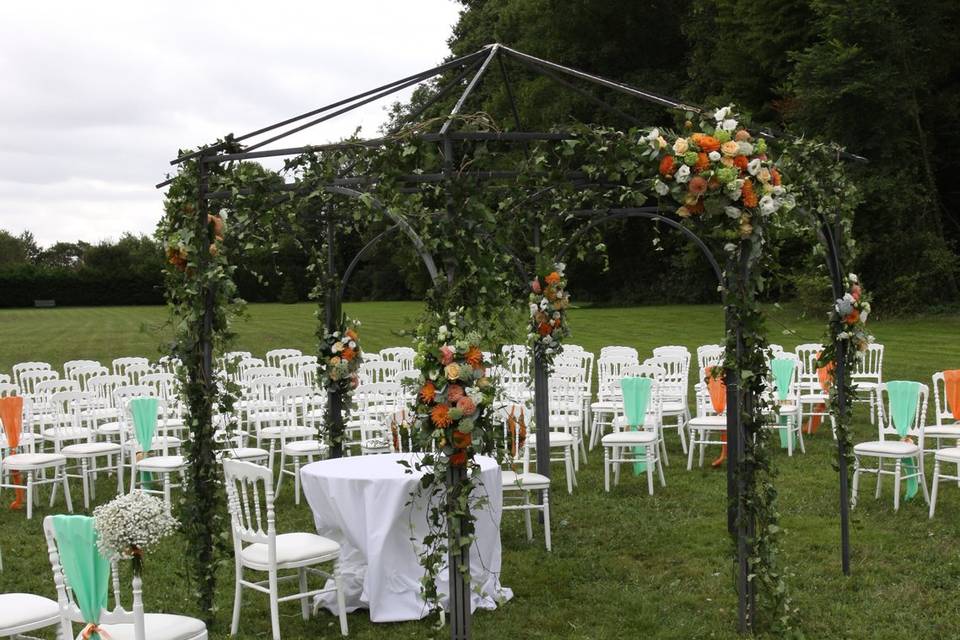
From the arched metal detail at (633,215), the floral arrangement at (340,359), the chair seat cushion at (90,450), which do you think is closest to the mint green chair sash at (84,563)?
the arched metal detail at (633,215)

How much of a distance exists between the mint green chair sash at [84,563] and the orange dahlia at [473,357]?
1883 millimetres

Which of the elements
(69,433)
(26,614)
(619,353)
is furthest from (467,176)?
(619,353)

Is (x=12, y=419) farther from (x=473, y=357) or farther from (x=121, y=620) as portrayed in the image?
(x=473, y=357)

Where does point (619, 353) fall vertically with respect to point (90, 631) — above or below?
above

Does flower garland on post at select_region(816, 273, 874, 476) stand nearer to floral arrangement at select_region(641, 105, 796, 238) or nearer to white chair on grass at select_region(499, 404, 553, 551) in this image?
floral arrangement at select_region(641, 105, 796, 238)

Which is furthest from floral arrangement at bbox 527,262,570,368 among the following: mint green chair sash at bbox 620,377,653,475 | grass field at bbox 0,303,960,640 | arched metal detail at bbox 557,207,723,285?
grass field at bbox 0,303,960,640

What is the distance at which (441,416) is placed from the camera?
194 inches

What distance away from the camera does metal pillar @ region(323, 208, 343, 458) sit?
26.9ft

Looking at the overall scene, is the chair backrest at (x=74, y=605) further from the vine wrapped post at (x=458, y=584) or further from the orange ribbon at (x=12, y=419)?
the orange ribbon at (x=12, y=419)

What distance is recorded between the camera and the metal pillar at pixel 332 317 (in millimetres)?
8203

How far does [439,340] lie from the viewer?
4.95 metres

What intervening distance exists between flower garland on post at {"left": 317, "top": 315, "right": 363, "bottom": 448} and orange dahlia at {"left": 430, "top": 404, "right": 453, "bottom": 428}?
349 cm

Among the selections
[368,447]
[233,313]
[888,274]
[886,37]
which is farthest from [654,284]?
[233,313]

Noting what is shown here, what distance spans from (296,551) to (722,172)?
10.0 feet
